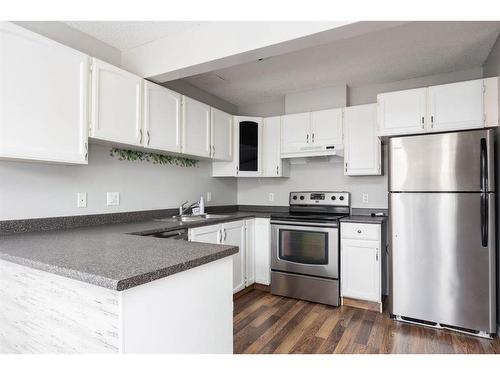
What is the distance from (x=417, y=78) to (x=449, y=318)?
2378 millimetres

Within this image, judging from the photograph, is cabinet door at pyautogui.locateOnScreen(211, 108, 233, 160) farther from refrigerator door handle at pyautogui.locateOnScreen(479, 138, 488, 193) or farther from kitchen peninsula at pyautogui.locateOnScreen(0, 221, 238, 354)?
refrigerator door handle at pyautogui.locateOnScreen(479, 138, 488, 193)

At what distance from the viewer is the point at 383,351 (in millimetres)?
2078

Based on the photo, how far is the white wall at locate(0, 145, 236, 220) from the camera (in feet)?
6.20

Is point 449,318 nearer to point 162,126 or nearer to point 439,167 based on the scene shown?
point 439,167

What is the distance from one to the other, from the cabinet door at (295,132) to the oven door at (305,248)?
94 cm

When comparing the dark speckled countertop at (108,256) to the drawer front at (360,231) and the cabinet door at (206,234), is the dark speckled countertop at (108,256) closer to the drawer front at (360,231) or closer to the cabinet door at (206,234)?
the cabinet door at (206,234)

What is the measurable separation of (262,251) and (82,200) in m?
1.91

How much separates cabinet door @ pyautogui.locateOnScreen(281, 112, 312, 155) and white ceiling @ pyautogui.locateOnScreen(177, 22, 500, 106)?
0.37 meters

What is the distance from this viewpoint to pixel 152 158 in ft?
9.54

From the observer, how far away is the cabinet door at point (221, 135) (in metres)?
3.28

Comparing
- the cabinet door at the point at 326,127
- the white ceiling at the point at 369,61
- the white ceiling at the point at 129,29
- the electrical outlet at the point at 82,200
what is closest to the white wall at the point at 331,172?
the white ceiling at the point at 369,61

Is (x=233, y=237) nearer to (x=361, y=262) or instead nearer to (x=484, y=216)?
(x=361, y=262)

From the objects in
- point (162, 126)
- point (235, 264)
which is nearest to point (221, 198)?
point (235, 264)

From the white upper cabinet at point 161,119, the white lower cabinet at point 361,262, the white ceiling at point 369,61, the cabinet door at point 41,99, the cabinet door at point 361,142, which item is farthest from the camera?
the cabinet door at point 361,142
